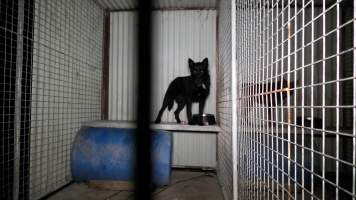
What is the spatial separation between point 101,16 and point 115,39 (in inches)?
17.6

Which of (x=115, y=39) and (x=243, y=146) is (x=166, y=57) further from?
(x=243, y=146)

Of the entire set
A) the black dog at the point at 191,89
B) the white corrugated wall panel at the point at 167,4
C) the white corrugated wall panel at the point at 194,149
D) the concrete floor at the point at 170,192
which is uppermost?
the white corrugated wall panel at the point at 167,4

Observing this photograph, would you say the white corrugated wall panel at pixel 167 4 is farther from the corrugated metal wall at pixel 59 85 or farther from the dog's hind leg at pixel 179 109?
the dog's hind leg at pixel 179 109

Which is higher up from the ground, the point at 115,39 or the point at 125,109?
the point at 115,39

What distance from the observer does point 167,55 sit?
3.90 m

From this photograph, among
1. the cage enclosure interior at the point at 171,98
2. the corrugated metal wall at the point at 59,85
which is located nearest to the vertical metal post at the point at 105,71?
the cage enclosure interior at the point at 171,98

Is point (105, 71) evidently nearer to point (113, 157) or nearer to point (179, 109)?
point (179, 109)

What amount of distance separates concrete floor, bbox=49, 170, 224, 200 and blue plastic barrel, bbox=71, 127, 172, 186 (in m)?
0.14

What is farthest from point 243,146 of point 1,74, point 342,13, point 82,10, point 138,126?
point 342,13

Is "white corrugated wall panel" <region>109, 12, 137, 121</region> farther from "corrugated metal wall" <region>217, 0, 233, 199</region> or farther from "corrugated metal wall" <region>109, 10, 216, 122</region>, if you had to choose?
"corrugated metal wall" <region>217, 0, 233, 199</region>

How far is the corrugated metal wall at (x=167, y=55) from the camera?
3.85 m

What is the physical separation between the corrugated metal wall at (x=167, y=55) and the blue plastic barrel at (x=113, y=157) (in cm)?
108

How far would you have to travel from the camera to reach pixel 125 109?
3980 millimetres

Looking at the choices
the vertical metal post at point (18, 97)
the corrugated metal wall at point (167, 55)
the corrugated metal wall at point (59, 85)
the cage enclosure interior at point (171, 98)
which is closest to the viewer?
the cage enclosure interior at point (171, 98)
